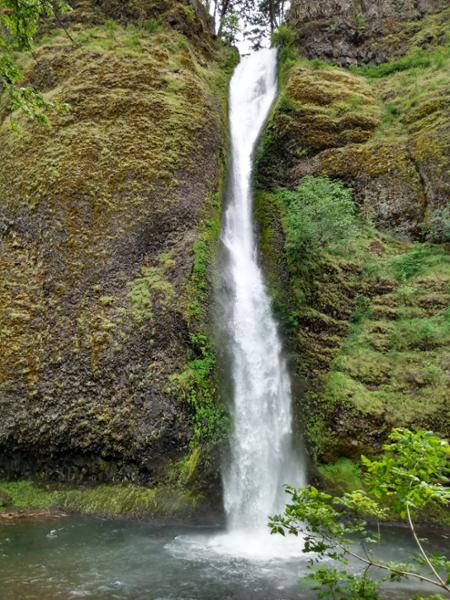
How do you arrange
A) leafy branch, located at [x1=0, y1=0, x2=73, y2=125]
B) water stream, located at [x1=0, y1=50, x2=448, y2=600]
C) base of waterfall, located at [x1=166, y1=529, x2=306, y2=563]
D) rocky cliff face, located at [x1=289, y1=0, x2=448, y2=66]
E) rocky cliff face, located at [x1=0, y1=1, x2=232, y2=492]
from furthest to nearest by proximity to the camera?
rocky cliff face, located at [x1=289, y1=0, x2=448, y2=66]
rocky cliff face, located at [x1=0, y1=1, x2=232, y2=492]
base of waterfall, located at [x1=166, y1=529, x2=306, y2=563]
water stream, located at [x1=0, y1=50, x2=448, y2=600]
leafy branch, located at [x1=0, y1=0, x2=73, y2=125]

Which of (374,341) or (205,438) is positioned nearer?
A: (205,438)

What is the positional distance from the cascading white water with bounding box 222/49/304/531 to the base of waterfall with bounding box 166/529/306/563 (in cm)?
33

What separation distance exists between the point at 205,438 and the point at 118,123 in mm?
10122

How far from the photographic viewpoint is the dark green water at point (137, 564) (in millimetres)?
6035

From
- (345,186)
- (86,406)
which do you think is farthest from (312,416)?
(345,186)

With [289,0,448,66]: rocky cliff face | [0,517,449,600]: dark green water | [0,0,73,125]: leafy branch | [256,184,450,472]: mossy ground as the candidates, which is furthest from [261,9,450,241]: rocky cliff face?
[0,0,73,125]: leafy branch

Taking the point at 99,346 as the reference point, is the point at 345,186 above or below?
above

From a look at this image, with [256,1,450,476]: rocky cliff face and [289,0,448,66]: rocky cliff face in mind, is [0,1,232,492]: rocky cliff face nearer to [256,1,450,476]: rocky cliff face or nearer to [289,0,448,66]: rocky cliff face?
[256,1,450,476]: rocky cliff face

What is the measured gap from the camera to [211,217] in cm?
1374

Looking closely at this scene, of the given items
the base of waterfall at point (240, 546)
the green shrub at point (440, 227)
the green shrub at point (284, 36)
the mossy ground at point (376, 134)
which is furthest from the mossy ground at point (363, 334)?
the green shrub at point (284, 36)

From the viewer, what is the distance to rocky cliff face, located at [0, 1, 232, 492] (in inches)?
401

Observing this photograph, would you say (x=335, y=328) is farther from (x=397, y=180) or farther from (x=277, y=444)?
(x=397, y=180)

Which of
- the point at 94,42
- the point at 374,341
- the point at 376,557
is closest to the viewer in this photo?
the point at 376,557

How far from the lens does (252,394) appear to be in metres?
10.6
